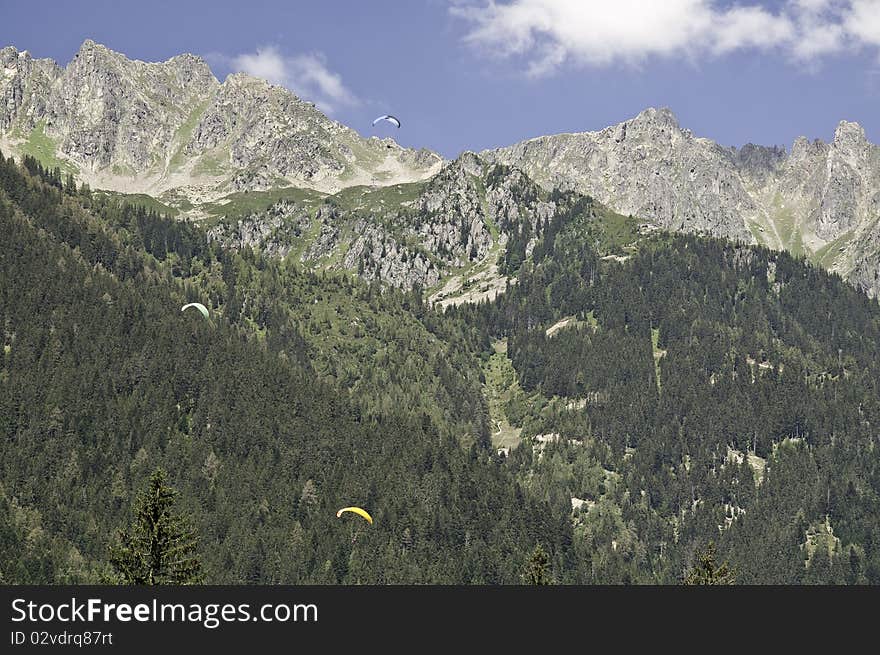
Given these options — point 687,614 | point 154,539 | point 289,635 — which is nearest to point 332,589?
point 289,635

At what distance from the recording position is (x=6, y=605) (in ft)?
166

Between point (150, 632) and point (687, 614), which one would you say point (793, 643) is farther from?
point (150, 632)

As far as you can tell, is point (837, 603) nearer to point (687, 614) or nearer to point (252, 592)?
point (687, 614)

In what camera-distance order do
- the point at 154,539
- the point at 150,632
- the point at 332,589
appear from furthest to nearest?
the point at 154,539 < the point at 332,589 < the point at 150,632

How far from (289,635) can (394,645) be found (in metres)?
4.73

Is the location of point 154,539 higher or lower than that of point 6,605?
higher

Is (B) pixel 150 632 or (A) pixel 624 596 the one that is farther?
(A) pixel 624 596

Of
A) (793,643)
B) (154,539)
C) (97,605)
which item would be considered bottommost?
(793,643)

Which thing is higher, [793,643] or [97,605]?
[97,605]

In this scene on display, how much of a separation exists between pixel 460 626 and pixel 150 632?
45.6 ft

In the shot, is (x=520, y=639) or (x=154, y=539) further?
(x=154, y=539)

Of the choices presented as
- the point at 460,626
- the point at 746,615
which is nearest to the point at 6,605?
the point at 460,626

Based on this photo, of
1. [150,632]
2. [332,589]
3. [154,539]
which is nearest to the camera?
[150,632]

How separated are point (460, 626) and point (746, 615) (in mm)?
13409
